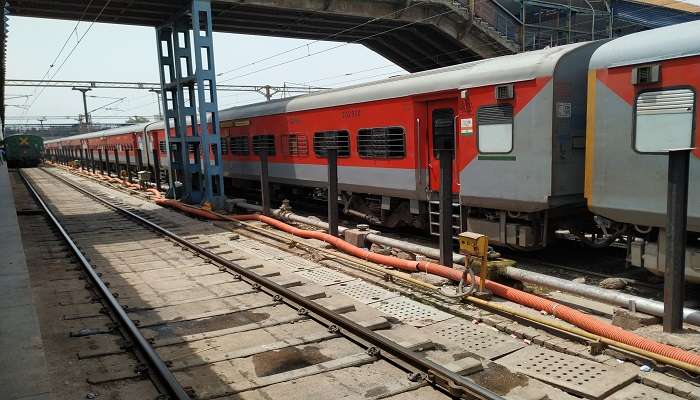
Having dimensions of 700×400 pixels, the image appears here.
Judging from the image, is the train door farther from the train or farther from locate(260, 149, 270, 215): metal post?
locate(260, 149, 270, 215): metal post

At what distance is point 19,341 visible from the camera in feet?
14.2

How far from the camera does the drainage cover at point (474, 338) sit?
521cm

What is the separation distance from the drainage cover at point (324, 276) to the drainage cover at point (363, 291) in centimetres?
18

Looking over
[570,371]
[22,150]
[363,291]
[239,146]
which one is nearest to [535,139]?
[363,291]

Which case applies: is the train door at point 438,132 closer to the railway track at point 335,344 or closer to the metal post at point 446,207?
the metal post at point 446,207

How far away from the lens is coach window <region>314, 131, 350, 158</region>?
12.2 metres

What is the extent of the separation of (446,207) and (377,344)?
3.07 metres

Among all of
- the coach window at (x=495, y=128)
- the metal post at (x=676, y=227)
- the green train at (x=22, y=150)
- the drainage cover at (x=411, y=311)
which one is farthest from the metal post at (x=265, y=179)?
the green train at (x=22, y=150)

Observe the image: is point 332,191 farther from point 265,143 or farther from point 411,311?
point 265,143

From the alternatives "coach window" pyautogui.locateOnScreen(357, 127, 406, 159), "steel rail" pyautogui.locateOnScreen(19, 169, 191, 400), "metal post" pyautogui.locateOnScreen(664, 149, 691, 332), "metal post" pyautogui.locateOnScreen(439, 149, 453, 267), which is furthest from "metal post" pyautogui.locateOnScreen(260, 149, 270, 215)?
"metal post" pyautogui.locateOnScreen(664, 149, 691, 332)

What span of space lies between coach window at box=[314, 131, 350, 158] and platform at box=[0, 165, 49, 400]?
22.6 feet

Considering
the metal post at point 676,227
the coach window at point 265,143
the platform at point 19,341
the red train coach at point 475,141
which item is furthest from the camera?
the coach window at point 265,143

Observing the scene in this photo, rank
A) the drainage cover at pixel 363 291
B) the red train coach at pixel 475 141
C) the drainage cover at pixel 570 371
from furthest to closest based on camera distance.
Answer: the red train coach at pixel 475 141 < the drainage cover at pixel 363 291 < the drainage cover at pixel 570 371

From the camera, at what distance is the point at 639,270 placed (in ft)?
25.6
